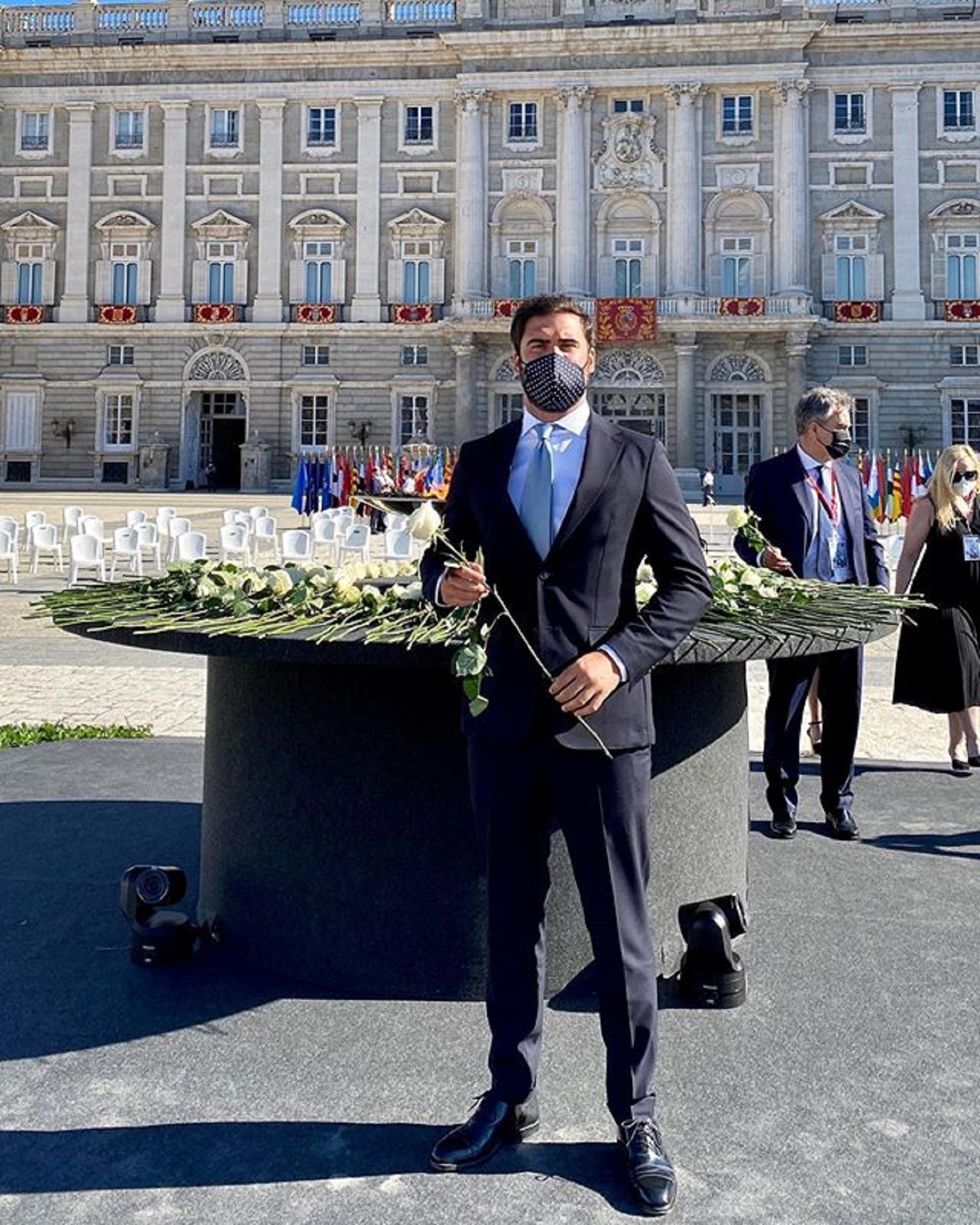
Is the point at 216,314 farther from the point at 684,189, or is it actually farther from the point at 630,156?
Result: the point at 684,189

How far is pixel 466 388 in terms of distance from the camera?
38719 mm

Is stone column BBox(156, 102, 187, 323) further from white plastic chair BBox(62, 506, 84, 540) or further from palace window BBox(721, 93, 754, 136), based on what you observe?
white plastic chair BBox(62, 506, 84, 540)

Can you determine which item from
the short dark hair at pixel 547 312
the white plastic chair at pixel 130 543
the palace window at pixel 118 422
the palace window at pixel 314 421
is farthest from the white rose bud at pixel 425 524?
the palace window at pixel 118 422

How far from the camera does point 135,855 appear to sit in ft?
14.2

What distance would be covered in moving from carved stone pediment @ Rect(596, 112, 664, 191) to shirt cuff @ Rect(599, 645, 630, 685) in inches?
1578

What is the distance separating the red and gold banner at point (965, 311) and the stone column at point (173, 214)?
92.5 ft

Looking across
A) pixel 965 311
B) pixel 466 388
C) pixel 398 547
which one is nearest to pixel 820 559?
pixel 398 547

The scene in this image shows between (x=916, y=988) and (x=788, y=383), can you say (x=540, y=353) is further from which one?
(x=788, y=383)

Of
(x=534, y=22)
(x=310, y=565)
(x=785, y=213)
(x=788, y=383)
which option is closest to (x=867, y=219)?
(x=785, y=213)

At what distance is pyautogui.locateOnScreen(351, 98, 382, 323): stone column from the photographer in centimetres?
3991

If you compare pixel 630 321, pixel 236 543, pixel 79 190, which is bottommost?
pixel 236 543

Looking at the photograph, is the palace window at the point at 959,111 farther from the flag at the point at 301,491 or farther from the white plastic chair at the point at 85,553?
the white plastic chair at the point at 85,553

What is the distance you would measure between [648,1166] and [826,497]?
3.39 m

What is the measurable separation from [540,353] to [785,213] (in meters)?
39.7
